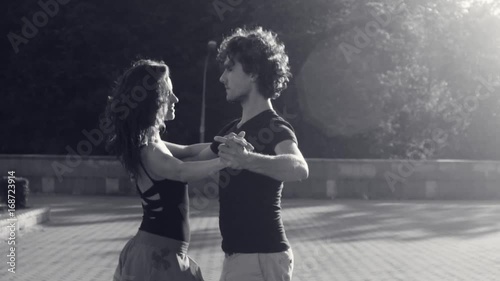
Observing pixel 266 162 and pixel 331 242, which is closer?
pixel 266 162

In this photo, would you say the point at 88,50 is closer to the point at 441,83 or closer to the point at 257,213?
the point at 441,83

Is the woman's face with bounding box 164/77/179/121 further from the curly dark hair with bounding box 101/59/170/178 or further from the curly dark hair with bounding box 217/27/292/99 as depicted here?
the curly dark hair with bounding box 217/27/292/99

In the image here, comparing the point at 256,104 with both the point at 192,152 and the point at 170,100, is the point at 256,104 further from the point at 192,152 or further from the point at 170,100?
the point at 192,152

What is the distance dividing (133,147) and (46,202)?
19306 millimetres

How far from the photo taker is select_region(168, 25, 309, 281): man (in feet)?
12.5

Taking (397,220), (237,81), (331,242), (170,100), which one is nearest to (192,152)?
(170,100)

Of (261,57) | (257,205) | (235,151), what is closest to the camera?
(235,151)

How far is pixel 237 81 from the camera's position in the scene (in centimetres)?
399

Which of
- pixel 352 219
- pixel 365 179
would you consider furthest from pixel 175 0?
pixel 352 219

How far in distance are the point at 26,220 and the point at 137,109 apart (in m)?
12.0

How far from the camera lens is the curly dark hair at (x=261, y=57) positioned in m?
3.96

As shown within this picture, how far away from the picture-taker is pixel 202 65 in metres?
36.8

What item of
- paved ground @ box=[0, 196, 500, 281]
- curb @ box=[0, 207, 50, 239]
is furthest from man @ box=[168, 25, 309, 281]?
curb @ box=[0, 207, 50, 239]

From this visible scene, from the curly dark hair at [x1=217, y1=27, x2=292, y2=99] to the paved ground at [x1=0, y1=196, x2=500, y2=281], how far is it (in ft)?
19.4
